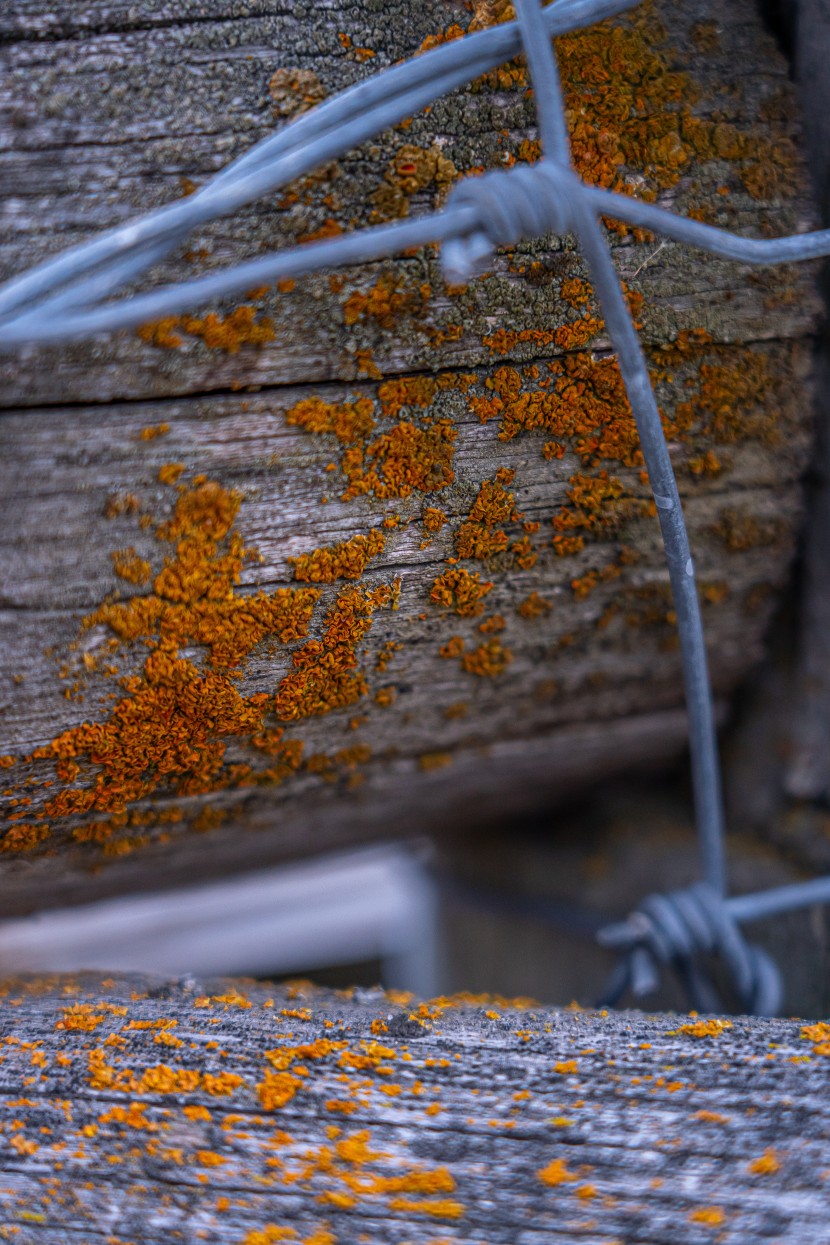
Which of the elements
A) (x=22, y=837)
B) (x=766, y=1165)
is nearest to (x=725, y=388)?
(x=766, y=1165)

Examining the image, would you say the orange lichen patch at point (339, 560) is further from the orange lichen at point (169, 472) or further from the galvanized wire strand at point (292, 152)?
the galvanized wire strand at point (292, 152)

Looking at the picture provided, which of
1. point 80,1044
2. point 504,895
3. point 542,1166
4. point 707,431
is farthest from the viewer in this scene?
point 504,895

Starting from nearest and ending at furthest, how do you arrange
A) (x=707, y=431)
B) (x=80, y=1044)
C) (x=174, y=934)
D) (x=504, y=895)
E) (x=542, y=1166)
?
1. (x=542, y=1166)
2. (x=80, y=1044)
3. (x=707, y=431)
4. (x=504, y=895)
5. (x=174, y=934)

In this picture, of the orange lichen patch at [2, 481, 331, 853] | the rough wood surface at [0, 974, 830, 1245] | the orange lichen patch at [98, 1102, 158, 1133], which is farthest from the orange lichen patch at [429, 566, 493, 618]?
the orange lichen patch at [98, 1102, 158, 1133]

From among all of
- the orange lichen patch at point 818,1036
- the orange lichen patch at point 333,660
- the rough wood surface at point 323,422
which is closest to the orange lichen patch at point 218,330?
the rough wood surface at point 323,422

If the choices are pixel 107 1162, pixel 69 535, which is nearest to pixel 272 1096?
pixel 107 1162

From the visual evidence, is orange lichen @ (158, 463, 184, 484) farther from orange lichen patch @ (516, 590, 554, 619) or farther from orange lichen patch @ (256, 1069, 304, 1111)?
orange lichen patch @ (256, 1069, 304, 1111)

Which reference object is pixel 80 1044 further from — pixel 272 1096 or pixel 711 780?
pixel 711 780
